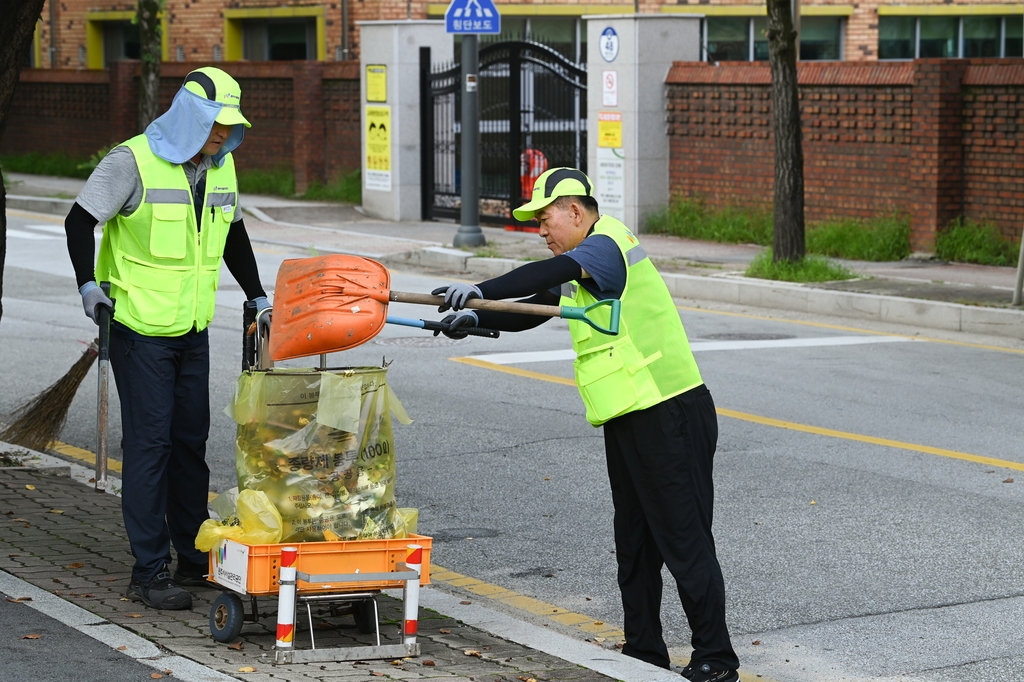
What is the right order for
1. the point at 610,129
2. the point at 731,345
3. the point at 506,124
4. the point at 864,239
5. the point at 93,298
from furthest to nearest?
1. the point at 506,124
2. the point at 610,129
3. the point at 864,239
4. the point at 731,345
5. the point at 93,298

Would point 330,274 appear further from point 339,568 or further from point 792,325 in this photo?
point 792,325

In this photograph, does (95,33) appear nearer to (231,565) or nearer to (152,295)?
Answer: (152,295)

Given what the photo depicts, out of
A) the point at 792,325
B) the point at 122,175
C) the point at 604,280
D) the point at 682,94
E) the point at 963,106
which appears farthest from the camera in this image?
the point at 682,94

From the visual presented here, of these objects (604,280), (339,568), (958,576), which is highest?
(604,280)

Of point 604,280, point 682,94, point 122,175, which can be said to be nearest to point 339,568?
point 604,280

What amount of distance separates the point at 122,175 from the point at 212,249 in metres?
0.46

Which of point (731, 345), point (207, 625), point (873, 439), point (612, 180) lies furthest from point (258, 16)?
point (207, 625)

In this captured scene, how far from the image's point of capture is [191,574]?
20.0 feet

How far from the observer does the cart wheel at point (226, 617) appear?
5.24m

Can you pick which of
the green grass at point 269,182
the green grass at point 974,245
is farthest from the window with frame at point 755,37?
the green grass at point 974,245

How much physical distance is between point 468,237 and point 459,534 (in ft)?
40.0

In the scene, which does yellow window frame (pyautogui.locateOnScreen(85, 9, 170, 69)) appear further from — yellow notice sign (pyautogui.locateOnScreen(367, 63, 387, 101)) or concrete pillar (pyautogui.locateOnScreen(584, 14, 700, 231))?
concrete pillar (pyautogui.locateOnScreen(584, 14, 700, 231))

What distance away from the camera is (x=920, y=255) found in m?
17.9

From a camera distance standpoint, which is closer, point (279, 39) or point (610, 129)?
point (610, 129)
